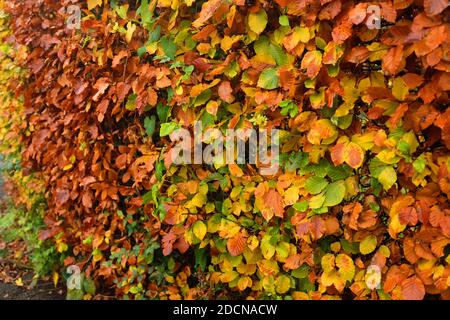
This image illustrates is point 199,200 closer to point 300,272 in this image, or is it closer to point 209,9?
point 300,272

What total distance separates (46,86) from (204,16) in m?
1.96

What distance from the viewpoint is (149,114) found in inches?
113

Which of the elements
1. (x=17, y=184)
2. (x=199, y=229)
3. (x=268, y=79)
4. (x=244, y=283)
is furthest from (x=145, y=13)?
(x=17, y=184)

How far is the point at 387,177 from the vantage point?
71.1 inches

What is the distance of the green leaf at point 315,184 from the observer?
2.02 meters

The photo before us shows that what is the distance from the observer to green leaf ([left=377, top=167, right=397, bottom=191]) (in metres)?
1.80

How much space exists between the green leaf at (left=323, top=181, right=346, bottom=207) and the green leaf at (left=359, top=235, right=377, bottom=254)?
19 cm

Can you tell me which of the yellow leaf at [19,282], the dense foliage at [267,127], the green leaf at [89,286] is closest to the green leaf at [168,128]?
the dense foliage at [267,127]

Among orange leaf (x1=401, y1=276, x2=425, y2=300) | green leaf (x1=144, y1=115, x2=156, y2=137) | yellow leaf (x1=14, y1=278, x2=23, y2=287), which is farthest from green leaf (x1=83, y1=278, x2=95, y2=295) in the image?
orange leaf (x1=401, y1=276, x2=425, y2=300)

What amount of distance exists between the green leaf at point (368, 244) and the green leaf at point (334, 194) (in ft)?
0.61

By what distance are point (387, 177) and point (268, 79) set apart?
62cm

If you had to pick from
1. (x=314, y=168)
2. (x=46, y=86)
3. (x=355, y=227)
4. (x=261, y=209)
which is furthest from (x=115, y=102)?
(x=355, y=227)

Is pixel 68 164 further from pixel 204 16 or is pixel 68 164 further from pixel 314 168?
pixel 314 168

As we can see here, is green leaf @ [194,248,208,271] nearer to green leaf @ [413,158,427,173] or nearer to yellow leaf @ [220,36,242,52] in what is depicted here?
yellow leaf @ [220,36,242,52]
